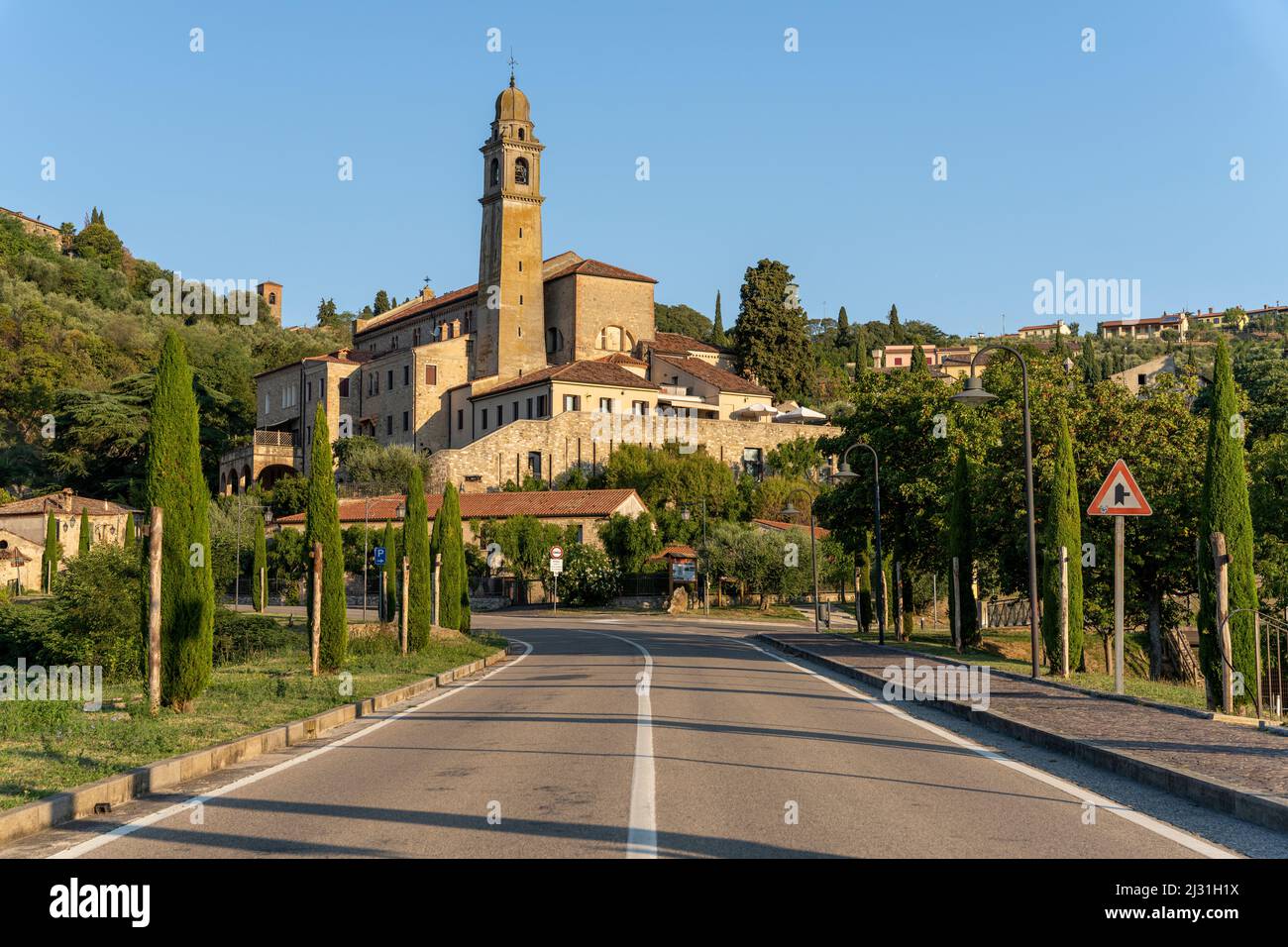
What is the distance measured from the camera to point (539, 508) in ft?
245

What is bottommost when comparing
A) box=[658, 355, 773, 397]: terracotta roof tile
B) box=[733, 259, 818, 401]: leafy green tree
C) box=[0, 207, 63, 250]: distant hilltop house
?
box=[658, 355, 773, 397]: terracotta roof tile

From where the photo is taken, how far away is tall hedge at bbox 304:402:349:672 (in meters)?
25.8

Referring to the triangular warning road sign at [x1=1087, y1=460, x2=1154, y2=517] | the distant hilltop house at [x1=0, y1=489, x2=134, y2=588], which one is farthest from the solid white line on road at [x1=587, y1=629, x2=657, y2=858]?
the distant hilltop house at [x1=0, y1=489, x2=134, y2=588]

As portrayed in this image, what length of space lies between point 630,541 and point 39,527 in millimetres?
38088

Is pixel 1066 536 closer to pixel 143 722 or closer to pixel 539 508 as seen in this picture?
pixel 143 722

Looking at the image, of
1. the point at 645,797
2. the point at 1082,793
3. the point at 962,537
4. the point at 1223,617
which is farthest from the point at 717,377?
the point at 645,797

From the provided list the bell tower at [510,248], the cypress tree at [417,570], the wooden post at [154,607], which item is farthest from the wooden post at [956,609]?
the bell tower at [510,248]

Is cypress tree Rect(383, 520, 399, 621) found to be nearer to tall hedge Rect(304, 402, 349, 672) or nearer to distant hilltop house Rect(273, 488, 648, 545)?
tall hedge Rect(304, 402, 349, 672)

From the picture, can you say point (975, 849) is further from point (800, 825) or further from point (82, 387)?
point (82, 387)

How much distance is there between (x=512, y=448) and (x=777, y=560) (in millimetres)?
27263

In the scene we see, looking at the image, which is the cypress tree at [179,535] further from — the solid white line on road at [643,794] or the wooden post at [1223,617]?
the wooden post at [1223,617]

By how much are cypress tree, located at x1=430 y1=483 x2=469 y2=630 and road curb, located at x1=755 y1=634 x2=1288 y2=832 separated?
76.5ft

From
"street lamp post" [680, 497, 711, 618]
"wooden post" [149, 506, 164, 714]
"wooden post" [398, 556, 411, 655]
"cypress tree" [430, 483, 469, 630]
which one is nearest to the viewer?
"wooden post" [149, 506, 164, 714]

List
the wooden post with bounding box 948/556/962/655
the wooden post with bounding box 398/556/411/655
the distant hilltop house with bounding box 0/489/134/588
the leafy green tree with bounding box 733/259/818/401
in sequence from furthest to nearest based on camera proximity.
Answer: the leafy green tree with bounding box 733/259/818/401
the distant hilltop house with bounding box 0/489/134/588
the wooden post with bounding box 948/556/962/655
the wooden post with bounding box 398/556/411/655
